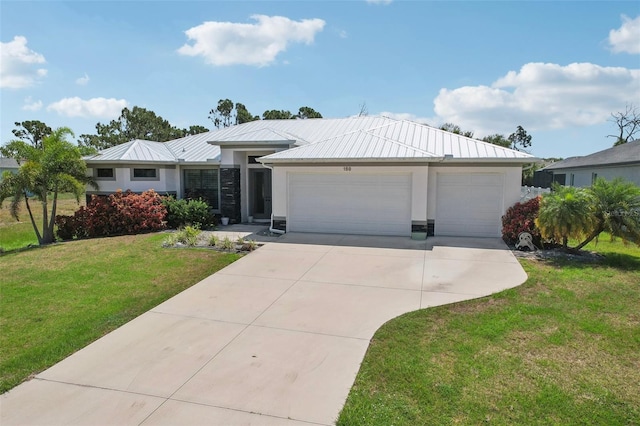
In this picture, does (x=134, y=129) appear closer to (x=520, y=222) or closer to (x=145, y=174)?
(x=145, y=174)

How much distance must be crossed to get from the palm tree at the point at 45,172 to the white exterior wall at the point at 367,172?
23.2ft

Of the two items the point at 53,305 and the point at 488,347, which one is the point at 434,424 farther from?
the point at 53,305

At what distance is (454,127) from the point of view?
39938mm

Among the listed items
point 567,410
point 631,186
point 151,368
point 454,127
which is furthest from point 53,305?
point 454,127

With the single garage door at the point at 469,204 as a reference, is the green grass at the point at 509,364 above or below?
below

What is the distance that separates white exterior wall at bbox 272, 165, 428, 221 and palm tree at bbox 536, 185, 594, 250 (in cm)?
372

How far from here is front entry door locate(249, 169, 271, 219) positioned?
17109 mm

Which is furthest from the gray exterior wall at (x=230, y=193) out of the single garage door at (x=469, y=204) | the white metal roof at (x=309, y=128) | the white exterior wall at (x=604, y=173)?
the white exterior wall at (x=604, y=173)

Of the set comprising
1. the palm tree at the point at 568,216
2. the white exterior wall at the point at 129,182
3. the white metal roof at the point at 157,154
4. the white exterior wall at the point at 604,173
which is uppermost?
the white metal roof at the point at 157,154

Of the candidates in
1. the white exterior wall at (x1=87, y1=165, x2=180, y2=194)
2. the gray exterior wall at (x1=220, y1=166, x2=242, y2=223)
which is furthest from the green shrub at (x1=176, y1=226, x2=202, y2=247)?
the white exterior wall at (x1=87, y1=165, x2=180, y2=194)

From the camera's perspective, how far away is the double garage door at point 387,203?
1330cm

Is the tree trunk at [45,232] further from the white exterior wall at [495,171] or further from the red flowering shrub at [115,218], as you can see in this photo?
the white exterior wall at [495,171]

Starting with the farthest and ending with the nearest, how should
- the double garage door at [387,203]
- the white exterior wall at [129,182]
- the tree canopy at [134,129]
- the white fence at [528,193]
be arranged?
the tree canopy at [134,129], the white exterior wall at [129,182], the white fence at [528,193], the double garage door at [387,203]

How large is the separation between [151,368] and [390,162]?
393 inches
